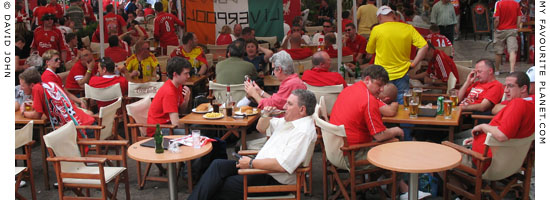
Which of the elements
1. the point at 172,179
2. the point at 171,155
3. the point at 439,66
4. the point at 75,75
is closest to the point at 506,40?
the point at 439,66

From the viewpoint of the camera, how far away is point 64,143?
4.51 m

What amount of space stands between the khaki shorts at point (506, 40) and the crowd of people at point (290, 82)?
0.02 meters

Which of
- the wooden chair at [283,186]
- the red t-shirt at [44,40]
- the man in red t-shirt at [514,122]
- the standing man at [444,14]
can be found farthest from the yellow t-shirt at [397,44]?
the standing man at [444,14]

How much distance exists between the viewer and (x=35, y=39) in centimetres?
→ 933

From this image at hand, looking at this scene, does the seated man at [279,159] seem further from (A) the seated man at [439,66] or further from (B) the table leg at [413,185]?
(A) the seated man at [439,66]

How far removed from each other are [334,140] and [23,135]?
2710 millimetres

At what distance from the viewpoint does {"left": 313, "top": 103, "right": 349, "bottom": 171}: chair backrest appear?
431 cm

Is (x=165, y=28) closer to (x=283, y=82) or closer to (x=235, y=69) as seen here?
(x=235, y=69)

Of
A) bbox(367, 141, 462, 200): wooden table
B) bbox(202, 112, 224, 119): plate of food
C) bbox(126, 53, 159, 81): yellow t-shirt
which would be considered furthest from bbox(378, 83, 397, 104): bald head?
bbox(126, 53, 159, 81): yellow t-shirt

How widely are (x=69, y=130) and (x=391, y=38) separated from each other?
3.83 meters

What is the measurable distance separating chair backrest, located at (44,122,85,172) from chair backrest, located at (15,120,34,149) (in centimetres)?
39

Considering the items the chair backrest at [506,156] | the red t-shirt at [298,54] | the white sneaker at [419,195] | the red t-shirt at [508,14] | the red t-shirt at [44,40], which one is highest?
the red t-shirt at [508,14]

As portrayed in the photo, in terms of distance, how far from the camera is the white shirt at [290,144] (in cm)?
400

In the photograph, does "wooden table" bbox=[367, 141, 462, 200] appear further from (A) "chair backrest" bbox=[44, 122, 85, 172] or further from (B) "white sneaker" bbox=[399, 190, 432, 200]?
(A) "chair backrest" bbox=[44, 122, 85, 172]
